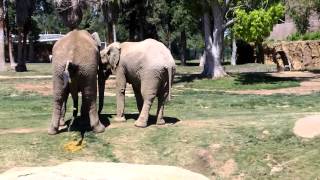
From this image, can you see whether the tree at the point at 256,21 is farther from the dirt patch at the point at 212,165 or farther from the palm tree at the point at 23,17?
the palm tree at the point at 23,17

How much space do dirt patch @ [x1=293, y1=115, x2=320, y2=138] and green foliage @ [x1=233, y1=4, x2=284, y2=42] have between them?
45.9ft

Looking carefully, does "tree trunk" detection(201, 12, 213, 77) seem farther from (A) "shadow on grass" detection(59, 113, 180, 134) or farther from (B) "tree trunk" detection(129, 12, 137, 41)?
(B) "tree trunk" detection(129, 12, 137, 41)

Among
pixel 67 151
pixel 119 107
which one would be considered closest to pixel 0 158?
pixel 67 151

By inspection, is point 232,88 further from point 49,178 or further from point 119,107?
point 49,178

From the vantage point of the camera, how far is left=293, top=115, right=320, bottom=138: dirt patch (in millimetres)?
11227

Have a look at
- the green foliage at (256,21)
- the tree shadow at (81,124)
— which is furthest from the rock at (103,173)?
the green foliage at (256,21)

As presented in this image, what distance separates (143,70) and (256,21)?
47.1ft

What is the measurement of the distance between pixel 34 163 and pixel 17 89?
13485mm

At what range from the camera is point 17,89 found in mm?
23359

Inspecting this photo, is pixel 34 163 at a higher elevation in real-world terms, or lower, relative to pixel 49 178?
lower

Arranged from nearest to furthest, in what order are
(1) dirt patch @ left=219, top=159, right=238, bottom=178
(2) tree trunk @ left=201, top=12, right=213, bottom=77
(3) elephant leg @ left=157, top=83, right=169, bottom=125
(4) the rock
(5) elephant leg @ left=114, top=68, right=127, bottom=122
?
(4) the rock < (1) dirt patch @ left=219, top=159, right=238, bottom=178 < (3) elephant leg @ left=157, top=83, right=169, bottom=125 < (5) elephant leg @ left=114, top=68, right=127, bottom=122 < (2) tree trunk @ left=201, top=12, right=213, bottom=77

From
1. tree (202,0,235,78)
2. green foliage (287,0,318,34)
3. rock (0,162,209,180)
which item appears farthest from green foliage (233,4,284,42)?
rock (0,162,209,180)

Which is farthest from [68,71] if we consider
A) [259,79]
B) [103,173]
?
[259,79]

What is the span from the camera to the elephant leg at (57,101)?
1141 centimetres
